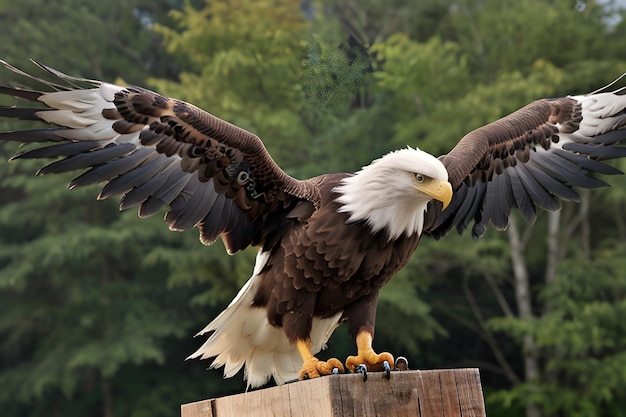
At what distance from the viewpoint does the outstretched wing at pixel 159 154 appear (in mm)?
2486

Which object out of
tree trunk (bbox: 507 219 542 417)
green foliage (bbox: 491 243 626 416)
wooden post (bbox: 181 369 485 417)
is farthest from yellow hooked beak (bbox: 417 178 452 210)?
tree trunk (bbox: 507 219 542 417)

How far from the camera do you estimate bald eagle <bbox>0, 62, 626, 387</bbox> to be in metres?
2.50

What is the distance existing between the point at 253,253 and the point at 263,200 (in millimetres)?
6567

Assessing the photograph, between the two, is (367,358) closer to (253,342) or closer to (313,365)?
(313,365)

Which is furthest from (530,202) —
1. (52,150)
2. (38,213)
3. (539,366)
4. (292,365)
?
(38,213)

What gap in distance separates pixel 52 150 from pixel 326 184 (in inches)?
35.2

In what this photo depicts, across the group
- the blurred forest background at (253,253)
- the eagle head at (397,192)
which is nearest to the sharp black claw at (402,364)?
the eagle head at (397,192)

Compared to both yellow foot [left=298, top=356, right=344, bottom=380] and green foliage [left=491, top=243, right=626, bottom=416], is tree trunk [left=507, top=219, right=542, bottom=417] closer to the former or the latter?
green foliage [left=491, top=243, right=626, bottom=416]

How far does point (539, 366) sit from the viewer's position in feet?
36.8

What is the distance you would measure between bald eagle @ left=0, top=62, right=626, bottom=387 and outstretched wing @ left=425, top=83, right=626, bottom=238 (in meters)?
0.08

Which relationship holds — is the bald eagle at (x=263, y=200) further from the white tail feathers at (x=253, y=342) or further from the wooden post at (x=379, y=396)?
the wooden post at (x=379, y=396)

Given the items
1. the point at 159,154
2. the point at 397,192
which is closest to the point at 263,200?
the point at 159,154

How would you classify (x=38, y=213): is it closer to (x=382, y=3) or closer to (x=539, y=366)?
(x=382, y=3)

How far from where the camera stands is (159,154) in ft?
8.58
